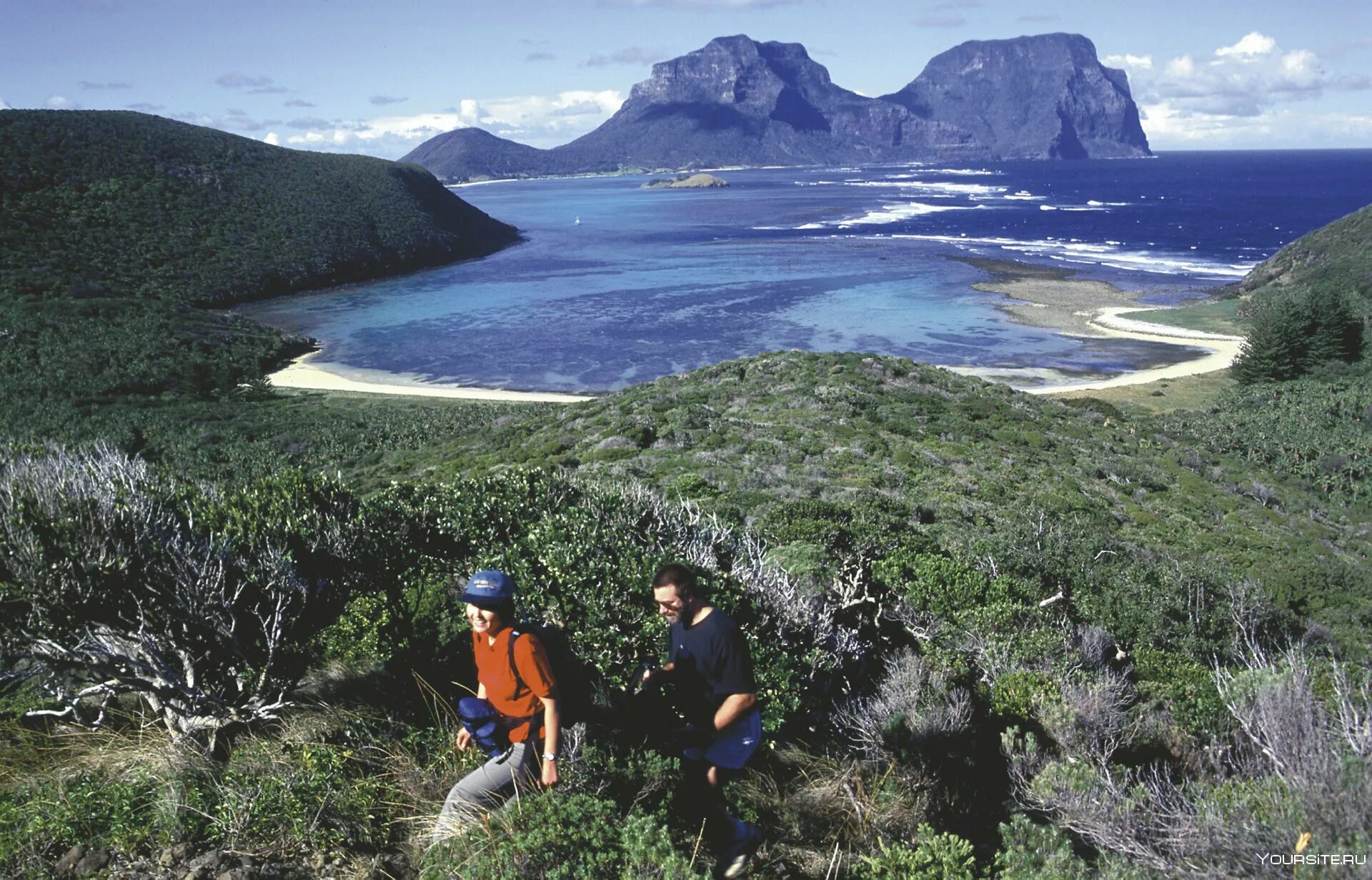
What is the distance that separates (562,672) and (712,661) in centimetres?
72

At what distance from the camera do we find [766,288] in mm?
67188

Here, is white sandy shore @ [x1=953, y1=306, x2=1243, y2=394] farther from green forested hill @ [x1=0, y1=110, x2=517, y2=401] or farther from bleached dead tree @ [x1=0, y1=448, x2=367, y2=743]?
green forested hill @ [x1=0, y1=110, x2=517, y2=401]

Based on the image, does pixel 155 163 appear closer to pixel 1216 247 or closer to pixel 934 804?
pixel 934 804

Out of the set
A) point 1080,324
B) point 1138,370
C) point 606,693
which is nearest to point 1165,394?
point 1138,370

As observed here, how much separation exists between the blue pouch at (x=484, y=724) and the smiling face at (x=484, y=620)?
32cm

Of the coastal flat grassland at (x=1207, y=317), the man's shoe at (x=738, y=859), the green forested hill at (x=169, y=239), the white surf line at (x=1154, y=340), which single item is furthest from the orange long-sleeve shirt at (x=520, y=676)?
the coastal flat grassland at (x=1207, y=317)

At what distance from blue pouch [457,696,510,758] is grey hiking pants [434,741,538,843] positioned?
93mm

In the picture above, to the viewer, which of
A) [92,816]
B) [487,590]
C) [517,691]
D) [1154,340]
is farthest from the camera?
[1154,340]

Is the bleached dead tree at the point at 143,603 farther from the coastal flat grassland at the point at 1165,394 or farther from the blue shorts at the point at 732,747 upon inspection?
the coastal flat grassland at the point at 1165,394

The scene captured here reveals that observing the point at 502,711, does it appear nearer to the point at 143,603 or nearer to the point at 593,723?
the point at 593,723

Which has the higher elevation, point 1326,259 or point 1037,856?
point 1326,259

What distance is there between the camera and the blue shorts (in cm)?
414

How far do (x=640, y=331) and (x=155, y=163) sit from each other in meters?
60.0

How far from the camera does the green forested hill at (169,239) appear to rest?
41.9 m
